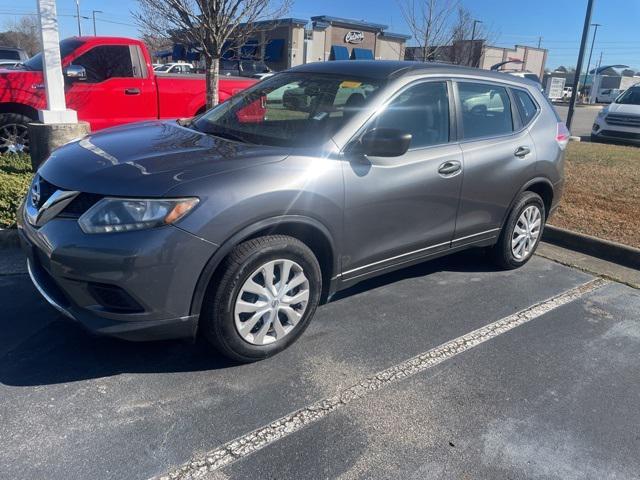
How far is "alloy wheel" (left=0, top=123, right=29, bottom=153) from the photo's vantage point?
696 centimetres

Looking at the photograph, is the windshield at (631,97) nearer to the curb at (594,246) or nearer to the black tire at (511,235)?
the curb at (594,246)

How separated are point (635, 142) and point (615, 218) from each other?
925 cm

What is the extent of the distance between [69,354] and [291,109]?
221 cm

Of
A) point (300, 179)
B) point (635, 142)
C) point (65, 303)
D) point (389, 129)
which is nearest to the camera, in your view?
point (65, 303)

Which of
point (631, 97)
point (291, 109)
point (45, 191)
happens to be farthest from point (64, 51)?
point (631, 97)

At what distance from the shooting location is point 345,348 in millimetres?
3328

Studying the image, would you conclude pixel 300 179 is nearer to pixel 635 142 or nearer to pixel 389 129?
pixel 389 129

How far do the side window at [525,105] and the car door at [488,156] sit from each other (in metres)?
0.07

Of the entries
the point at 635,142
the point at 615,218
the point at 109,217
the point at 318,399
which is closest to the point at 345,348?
the point at 318,399

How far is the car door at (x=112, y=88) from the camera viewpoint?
7340 millimetres

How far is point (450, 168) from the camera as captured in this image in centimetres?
380

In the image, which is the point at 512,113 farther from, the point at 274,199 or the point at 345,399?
the point at 345,399

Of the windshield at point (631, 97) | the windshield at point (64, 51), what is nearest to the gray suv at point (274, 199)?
the windshield at point (64, 51)

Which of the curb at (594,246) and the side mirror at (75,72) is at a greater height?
the side mirror at (75,72)
